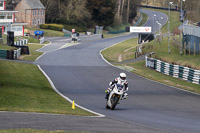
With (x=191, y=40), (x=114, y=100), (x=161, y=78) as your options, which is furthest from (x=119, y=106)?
(x=191, y=40)

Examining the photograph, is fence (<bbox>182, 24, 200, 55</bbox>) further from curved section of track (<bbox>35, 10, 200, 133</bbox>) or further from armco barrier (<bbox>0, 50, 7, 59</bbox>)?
armco barrier (<bbox>0, 50, 7, 59</bbox>)

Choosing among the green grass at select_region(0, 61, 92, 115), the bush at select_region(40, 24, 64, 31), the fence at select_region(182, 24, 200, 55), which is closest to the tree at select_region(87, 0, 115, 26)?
the bush at select_region(40, 24, 64, 31)

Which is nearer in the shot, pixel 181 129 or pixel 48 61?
pixel 181 129

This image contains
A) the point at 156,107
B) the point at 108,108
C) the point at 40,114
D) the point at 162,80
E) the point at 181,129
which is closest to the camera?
the point at 181,129

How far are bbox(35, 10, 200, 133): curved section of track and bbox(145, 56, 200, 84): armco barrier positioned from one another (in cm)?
379

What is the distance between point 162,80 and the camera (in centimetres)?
3444

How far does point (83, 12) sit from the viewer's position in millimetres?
108625

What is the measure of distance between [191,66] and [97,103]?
18071 mm

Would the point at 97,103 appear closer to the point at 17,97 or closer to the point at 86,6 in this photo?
the point at 17,97

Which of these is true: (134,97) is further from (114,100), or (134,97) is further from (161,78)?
(161,78)

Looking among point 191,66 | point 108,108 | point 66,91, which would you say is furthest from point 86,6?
point 108,108

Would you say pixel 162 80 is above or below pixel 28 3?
below

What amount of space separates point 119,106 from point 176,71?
56.5ft

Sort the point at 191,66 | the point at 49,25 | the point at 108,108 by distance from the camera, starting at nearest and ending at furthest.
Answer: the point at 108,108 < the point at 191,66 < the point at 49,25
